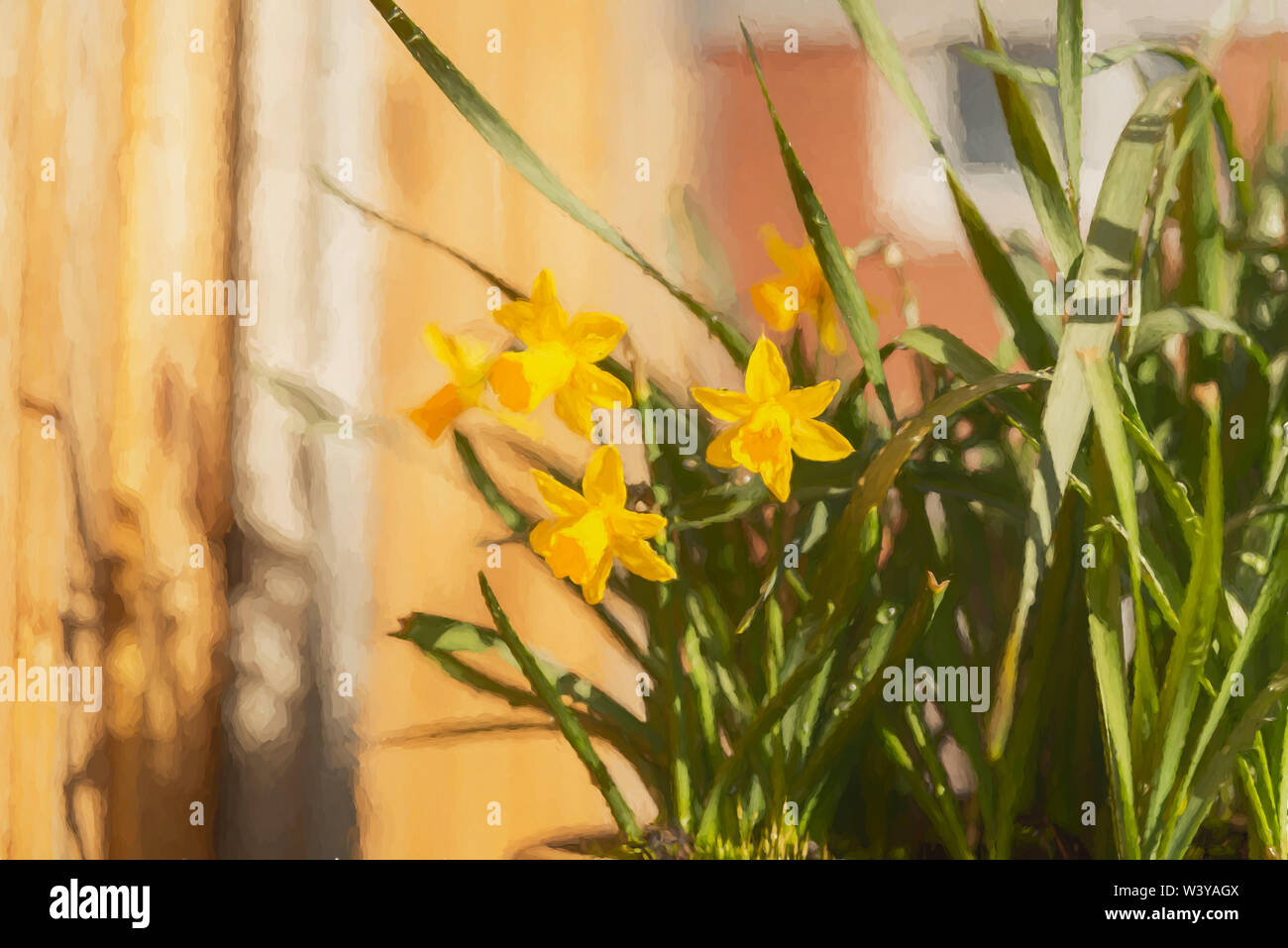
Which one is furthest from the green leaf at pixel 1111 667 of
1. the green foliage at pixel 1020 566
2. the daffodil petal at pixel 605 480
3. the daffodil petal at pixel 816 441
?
the daffodil petal at pixel 605 480

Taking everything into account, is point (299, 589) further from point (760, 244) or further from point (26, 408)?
point (760, 244)

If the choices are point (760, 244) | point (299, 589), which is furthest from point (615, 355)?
point (299, 589)

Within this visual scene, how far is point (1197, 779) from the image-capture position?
363 millimetres

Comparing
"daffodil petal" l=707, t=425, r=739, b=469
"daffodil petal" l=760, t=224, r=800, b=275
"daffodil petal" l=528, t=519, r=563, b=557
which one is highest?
"daffodil petal" l=760, t=224, r=800, b=275

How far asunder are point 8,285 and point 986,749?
0.60 meters

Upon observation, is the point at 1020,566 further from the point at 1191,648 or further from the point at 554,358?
the point at 554,358

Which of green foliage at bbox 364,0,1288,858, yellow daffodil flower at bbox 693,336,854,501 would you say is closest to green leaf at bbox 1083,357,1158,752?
green foliage at bbox 364,0,1288,858

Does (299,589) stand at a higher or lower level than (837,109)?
lower

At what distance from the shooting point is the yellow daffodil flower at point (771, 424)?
1.24ft

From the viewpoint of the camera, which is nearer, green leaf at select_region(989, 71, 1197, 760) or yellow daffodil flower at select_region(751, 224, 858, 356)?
green leaf at select_region(989, 71, 1197, 760)

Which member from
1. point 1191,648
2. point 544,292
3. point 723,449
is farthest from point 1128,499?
point 544,292

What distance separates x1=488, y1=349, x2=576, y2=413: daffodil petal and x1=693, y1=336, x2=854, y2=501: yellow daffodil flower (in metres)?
0.07

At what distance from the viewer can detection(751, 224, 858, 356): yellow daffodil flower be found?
0.45 meters

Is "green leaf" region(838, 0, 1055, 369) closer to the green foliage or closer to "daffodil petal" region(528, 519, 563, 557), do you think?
the green foliage
